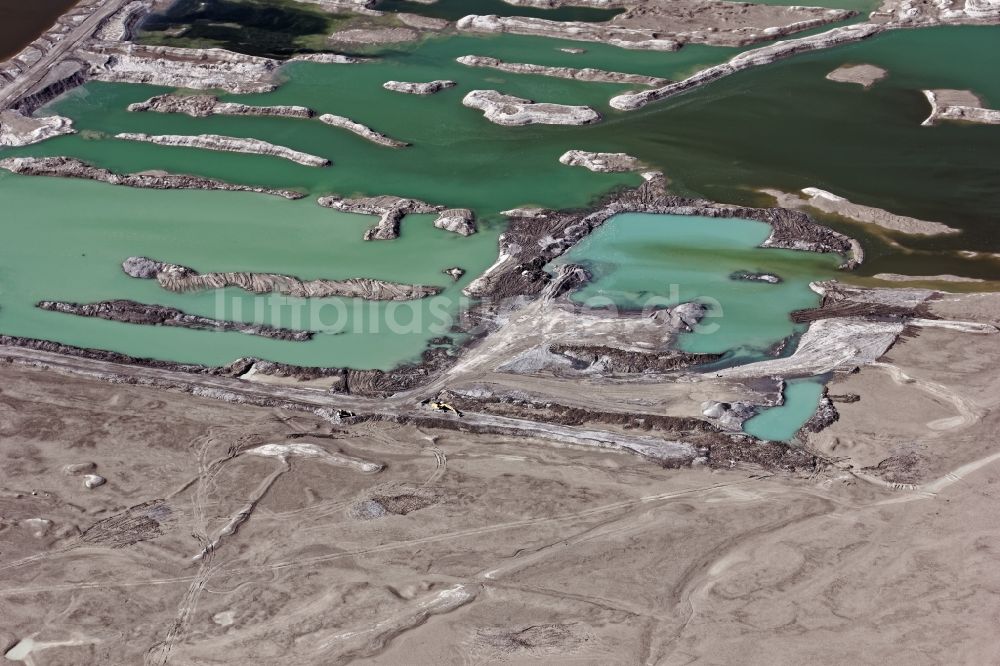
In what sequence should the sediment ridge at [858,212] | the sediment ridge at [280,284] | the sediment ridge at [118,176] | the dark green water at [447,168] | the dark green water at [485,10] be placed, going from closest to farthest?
1. the sediment ridge at [280,284]
2. the dark green water at [447,168]
3. the sediment ridge at [858,212]
4. the sediment ridge at [118,176]
5. the dark green water at [485,10]

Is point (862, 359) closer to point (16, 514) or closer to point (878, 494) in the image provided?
point (878, 494)

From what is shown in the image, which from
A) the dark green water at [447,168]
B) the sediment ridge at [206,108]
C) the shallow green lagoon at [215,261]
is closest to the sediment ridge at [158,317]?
the shallow green lagoon at [215,261]

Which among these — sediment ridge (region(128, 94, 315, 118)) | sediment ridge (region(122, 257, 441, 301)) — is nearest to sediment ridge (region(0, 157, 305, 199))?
sediment ridge (region(128, 94, 315, 118))


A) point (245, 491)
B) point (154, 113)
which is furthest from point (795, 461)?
point (154, 113)

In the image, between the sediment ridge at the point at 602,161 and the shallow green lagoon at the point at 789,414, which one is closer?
the shallow green lagoon at the point at 789,414

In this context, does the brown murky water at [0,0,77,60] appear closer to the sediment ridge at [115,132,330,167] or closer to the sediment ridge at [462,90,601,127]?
the sediment ridge at [115,132,330,167]

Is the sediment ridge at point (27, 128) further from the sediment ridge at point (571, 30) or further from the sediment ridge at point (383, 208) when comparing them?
the sediment ridge at point (571, 30)
